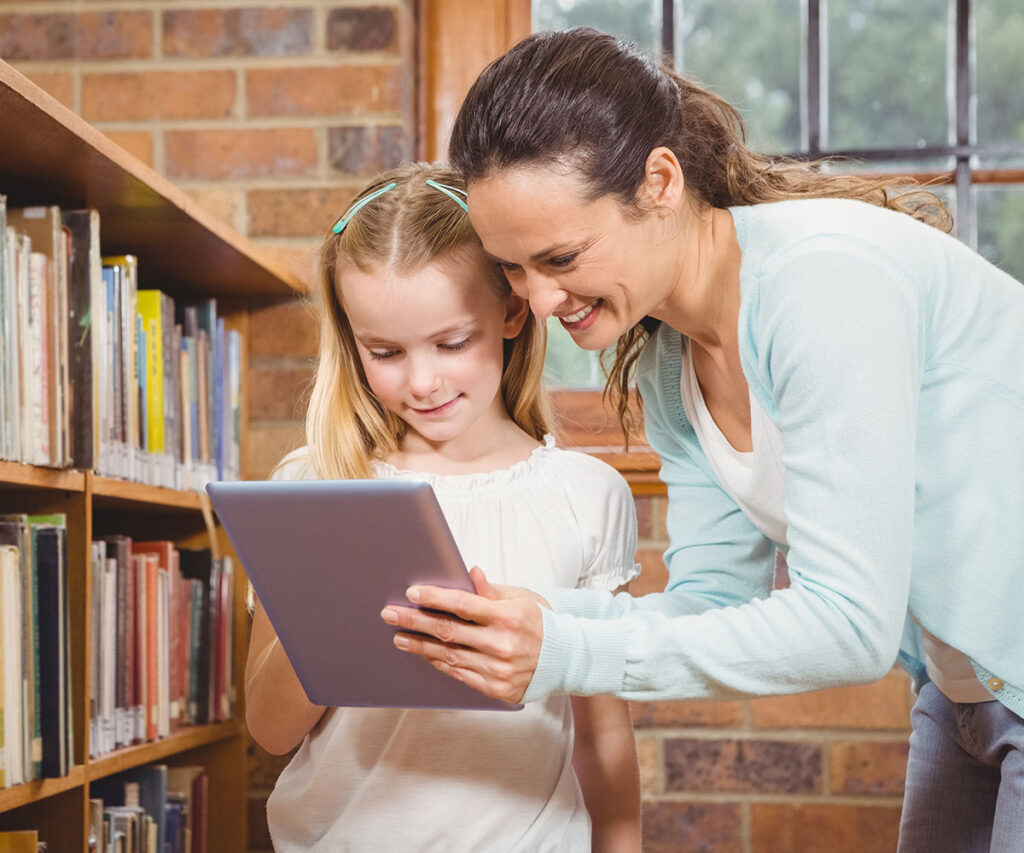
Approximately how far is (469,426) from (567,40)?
446 mm

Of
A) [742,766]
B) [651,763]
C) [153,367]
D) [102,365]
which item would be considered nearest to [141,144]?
[153,367]

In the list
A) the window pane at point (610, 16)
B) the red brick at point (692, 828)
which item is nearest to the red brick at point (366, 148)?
the window pane at point (610, 16)

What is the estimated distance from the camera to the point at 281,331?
2.21m

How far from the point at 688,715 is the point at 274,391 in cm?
95

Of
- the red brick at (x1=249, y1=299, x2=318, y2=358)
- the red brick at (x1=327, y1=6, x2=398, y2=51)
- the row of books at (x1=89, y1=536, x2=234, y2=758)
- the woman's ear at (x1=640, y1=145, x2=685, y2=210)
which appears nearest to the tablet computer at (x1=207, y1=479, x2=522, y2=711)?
the woman's ear at (x1=640, y1=145, x2=685, y2=210)

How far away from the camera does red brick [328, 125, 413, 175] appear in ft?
7.16

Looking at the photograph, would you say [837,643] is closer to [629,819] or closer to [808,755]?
[629,819]

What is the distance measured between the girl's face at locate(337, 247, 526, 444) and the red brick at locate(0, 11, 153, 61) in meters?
1.18

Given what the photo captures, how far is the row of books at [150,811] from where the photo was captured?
172 centimetres

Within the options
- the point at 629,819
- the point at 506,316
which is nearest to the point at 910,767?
the point at 629,819

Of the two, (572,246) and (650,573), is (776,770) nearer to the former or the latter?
(650,573)

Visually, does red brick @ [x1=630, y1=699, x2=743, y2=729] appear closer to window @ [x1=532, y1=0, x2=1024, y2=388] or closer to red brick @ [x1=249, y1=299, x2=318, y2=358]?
window @ [x1=532, y1=0, x2=1024, y2=388]

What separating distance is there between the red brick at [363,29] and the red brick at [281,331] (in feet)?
1.58

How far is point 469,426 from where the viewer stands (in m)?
1.36
